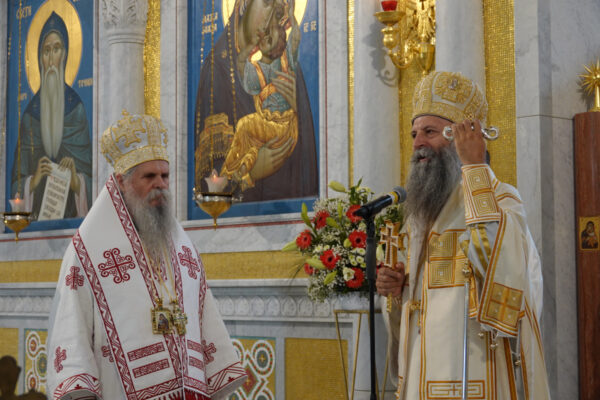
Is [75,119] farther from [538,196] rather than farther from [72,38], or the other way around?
[538,196]

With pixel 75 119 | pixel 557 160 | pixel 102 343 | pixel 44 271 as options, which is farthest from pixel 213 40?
pixel 102 343

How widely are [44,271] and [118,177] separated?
4.44 meters

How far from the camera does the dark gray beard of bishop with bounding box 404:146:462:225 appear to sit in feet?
13.3

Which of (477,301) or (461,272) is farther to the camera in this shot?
(461,272)

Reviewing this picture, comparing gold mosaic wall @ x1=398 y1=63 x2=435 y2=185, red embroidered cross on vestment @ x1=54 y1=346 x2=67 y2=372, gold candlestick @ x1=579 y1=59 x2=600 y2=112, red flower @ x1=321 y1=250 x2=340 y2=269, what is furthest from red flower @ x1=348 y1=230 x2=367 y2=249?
red embroidered cross on vestment @ x1=54 y1=346 x2=67 y2=372

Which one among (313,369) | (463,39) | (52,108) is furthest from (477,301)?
(52,108)

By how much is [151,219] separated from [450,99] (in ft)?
5.45

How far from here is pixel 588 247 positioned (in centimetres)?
539

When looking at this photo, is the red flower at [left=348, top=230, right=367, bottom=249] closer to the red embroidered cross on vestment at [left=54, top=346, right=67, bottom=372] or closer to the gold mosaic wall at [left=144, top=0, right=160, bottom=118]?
the red embroidered cross on vestment at [left=54, top=346, right=67, bottom=372]

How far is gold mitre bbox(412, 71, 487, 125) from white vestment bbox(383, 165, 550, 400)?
338 millimetres

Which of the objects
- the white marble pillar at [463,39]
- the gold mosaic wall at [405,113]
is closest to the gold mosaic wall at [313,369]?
the gold mosaic wall at [405,113]

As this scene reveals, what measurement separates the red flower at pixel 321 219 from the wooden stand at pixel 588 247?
1452mm

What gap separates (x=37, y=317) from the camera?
352 inches

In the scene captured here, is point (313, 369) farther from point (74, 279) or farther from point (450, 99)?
point (450, 99)
